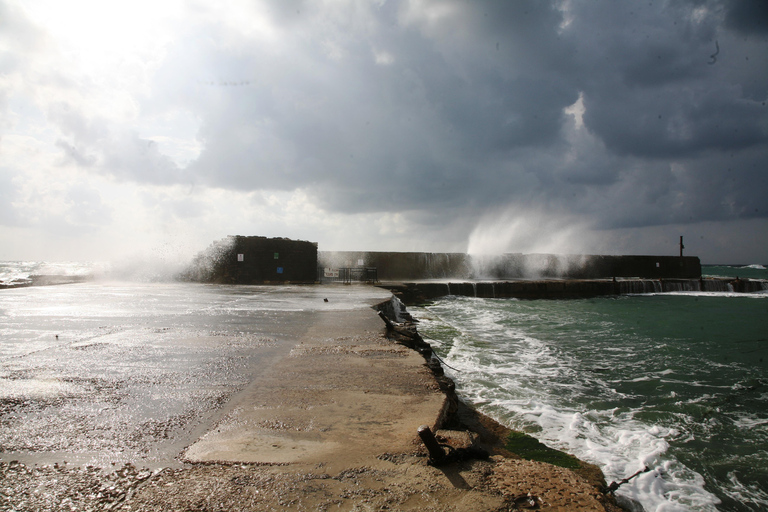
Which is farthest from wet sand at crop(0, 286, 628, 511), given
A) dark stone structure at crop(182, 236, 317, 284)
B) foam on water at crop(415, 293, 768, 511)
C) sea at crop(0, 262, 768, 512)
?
dark stone structure at crop(182, 236, 317, 284)

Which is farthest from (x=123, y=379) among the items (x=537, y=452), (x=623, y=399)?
(x=623, y=399)

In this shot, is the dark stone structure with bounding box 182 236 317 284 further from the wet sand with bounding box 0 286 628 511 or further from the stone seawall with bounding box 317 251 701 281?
the wet sand with bounding box 0 286 628 511

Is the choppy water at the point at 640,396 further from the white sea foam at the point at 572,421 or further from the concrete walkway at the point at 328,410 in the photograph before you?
the concrete walkway at the point at 328,410

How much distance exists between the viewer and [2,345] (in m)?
4.20

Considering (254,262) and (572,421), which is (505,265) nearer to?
(254,262)

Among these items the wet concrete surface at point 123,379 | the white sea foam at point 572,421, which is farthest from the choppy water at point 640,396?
the wet concrete surface at point 123,379

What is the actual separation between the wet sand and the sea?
338 millimetres

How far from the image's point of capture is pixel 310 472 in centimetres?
174

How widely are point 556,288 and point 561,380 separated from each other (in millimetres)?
17603

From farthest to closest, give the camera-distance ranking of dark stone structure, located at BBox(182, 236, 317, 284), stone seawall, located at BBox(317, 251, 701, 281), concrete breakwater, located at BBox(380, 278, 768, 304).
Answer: stone seawall, located at BBox(317, 251, 701, 281) → concrete breakwater, located at BBox(380, 278, 768, 304) → dark stone structure, located at BBox(182, 236, 317, 284)

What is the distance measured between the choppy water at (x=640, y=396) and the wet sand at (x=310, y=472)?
1732mm

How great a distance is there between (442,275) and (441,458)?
25.4m

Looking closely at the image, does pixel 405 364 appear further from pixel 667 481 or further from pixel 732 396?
pixel 732 396

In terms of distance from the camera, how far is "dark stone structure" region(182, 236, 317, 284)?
58.2ft
